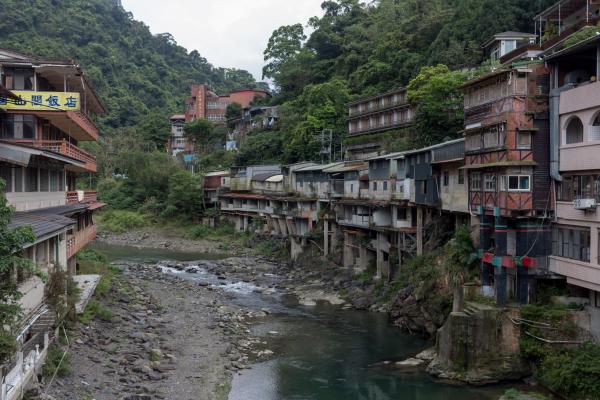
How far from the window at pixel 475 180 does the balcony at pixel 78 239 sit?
19813 millimetres

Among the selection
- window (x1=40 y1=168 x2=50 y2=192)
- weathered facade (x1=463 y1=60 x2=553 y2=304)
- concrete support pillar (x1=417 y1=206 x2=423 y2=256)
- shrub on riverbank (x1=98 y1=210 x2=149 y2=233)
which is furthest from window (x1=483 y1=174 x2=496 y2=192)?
shrub on riverbank (x1=98 y1=210 x2=149 y2=233)

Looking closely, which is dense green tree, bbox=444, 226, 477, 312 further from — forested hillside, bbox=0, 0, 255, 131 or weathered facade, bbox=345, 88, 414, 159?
forested hillside, bbox=0, 0, 255, 131

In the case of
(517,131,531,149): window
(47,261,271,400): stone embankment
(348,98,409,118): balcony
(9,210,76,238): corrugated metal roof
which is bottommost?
(47,261,271,400): stone embankment

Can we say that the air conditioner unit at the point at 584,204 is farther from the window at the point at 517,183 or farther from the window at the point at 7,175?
the window at the point at 7,175

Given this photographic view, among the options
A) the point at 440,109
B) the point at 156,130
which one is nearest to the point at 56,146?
the point at 440,109

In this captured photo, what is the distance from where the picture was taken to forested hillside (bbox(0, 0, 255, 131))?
9650cm

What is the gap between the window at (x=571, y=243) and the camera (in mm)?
19875

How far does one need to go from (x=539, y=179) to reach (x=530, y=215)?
1502 millimetres

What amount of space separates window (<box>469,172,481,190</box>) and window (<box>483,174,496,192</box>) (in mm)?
546

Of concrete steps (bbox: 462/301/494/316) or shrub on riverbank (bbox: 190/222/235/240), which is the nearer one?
concrete steps (bbox: 462/301/494/316)

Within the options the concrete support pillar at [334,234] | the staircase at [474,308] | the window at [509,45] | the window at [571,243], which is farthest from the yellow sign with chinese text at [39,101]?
the window at [509,45]

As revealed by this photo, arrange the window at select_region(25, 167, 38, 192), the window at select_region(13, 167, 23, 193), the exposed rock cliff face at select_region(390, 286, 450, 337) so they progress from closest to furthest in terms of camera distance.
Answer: the window at select_region(13, 167, 23, 193) → the window at select_region(25, 167, 38, 192) → the exposed rock cliff face at select_region(390, 286, 450, 337)

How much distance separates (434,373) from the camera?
2223cm

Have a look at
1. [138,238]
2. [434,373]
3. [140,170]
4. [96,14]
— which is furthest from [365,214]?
[96,14]
